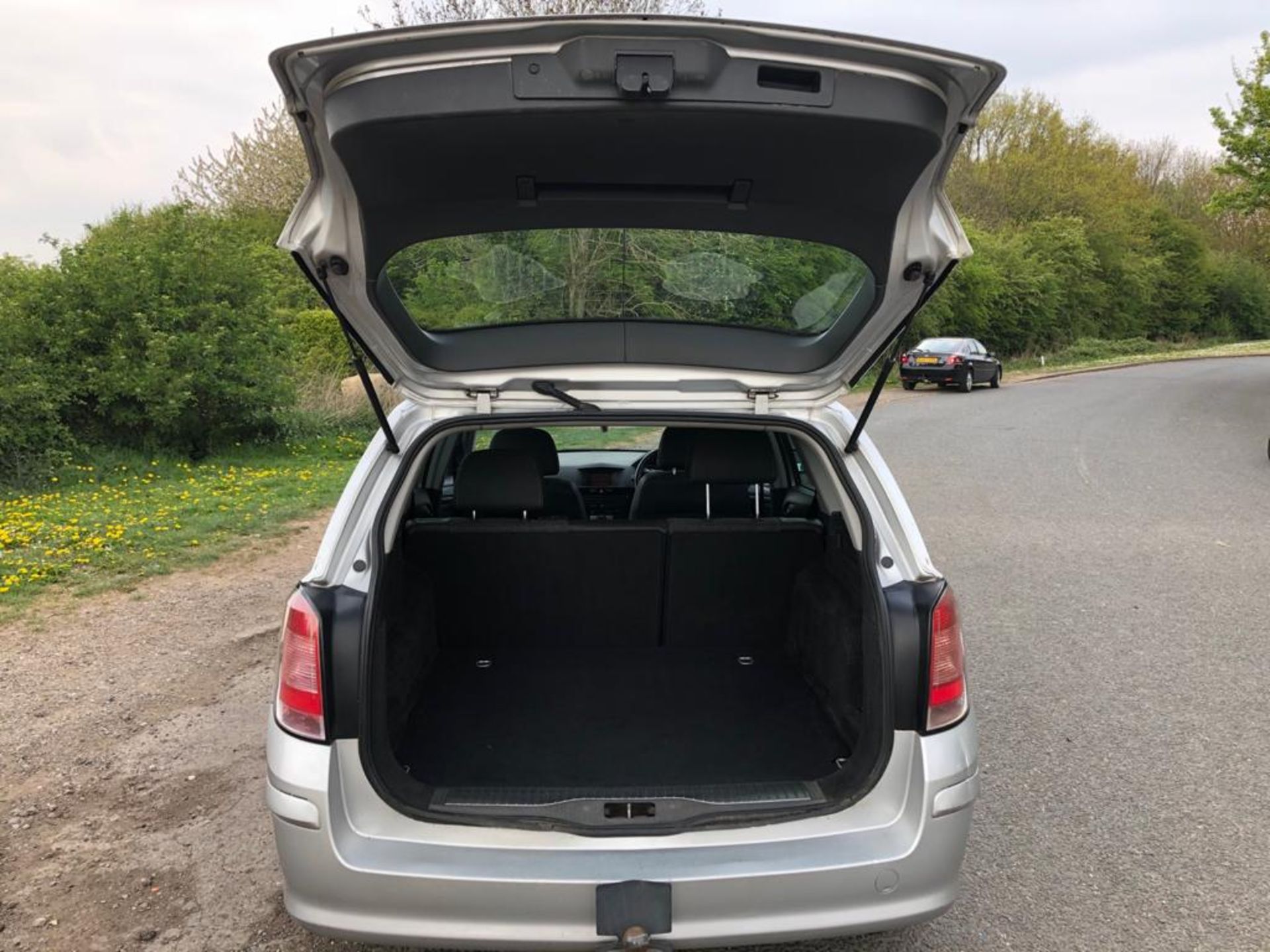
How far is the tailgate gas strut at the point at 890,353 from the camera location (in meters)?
2.42

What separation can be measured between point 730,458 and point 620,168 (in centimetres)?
147

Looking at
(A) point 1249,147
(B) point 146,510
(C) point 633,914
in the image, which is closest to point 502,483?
(C) point 633,914

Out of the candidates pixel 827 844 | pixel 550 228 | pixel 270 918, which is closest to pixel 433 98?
pixel 550 228

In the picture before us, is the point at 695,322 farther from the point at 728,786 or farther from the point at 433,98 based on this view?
the point at 728,786

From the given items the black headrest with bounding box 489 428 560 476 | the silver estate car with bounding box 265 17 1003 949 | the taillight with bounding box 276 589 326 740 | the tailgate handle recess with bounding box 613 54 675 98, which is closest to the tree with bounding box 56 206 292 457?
the black headrest with bounding box 489 428 560 476

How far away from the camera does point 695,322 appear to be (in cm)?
287

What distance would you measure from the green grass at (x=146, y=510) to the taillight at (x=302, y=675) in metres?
4.32

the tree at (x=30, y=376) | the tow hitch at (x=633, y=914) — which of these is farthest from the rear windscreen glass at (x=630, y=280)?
the tree at (x=30, y=376)

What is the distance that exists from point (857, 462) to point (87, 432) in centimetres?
1025

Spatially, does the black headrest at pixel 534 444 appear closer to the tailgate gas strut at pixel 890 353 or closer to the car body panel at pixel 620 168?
the car body panel at pixel 620 168

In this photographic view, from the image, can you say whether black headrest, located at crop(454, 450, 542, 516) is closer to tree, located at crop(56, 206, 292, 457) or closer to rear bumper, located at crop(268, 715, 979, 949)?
rear bumper, located at crop(268, 715, 979, 949)

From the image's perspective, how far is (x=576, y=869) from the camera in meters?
2.02

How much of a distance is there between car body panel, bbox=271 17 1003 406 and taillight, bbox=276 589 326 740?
0.81 metres

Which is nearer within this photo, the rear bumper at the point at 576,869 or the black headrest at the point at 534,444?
the rear bumper at the point at 576,869
